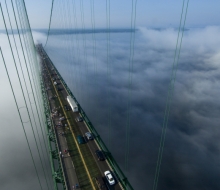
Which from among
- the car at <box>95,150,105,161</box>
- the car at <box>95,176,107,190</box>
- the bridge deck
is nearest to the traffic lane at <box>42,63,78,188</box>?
the bridge deck

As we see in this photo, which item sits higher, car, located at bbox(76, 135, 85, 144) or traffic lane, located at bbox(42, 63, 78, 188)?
car, located at bbox(76, 135, 85, 144)

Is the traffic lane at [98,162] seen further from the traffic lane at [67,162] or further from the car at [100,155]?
the traffic lane at [67,162]

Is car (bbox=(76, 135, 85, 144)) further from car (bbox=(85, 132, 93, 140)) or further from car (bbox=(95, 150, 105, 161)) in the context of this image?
car (bbox=(95, 150, 105, 161))

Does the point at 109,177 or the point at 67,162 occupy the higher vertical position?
the point at 109,177

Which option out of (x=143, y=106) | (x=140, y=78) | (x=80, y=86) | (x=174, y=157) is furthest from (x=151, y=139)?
(x=140, y=78)

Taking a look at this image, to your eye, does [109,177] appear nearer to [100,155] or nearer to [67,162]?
[100,155]

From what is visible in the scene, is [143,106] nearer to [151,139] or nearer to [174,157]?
[151,139]

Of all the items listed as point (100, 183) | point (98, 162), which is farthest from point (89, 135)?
point (100, 183)

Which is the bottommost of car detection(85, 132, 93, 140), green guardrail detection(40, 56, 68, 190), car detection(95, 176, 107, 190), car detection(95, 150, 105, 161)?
green guardrail detection(40, 56, 68, 190)

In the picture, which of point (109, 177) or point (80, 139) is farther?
point (80, 139)

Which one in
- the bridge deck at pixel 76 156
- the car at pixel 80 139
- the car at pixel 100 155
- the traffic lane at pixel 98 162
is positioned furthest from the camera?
the car at pixel 80 139

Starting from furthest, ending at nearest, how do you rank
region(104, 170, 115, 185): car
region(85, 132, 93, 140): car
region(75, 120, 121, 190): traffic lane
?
1. region(85, 132, 93, 140): car
2. region(104, 170, 115, 185): car
3. region(75, 120, 121, 190): traffic lane

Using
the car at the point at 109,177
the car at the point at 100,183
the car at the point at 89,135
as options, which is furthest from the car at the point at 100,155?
the car at the point at 89,135
